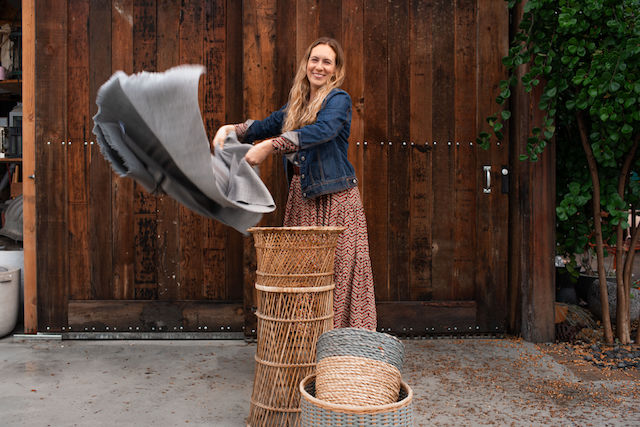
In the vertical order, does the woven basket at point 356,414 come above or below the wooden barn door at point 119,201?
below

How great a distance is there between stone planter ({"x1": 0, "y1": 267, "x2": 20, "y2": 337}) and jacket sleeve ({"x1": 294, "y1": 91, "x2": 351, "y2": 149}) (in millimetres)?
2375

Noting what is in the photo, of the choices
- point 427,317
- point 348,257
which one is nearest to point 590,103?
point 427,317

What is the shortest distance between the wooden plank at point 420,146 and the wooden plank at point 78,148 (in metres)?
2.04

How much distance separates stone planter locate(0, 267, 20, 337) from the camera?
3289 millimetres

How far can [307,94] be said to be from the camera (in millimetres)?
2424

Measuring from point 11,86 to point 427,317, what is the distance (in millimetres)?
3343

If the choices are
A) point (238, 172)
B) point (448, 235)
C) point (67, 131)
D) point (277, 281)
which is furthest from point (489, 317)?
point (67, 131)

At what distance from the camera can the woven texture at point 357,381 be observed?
1624 millimetres

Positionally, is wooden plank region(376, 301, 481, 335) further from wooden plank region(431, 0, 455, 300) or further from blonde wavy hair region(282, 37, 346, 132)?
blonde wavy hair region(282, 37, 346, 132)

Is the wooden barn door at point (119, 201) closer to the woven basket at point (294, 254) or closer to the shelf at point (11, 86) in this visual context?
the shelf at point (11, 86)

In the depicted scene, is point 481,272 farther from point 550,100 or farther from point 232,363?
point 232,363

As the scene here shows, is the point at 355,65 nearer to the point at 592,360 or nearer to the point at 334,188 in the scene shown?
the point at 334,188

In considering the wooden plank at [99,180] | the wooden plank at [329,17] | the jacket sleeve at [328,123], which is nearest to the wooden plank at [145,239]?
the wooden plank at [99,180]

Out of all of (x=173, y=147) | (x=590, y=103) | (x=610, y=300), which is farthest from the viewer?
(x=610, y=300)
